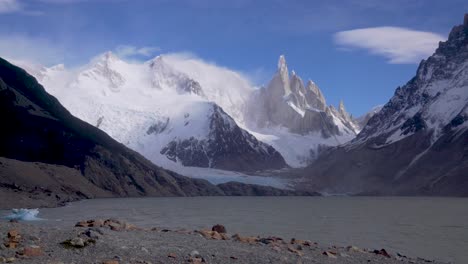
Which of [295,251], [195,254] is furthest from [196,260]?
[295,251]

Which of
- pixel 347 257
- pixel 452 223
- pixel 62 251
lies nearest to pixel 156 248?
pixel 62 251

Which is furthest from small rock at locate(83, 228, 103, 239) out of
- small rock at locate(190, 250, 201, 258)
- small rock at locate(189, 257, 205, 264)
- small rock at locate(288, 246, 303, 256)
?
small rock at locate(288, 246, 303, 256)

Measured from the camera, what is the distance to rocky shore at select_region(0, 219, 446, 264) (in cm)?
2517

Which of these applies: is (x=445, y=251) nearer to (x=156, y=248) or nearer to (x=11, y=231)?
(x=156, y=248)

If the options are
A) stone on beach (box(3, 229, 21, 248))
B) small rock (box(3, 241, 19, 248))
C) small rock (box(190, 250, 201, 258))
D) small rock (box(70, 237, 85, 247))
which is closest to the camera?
small rock (box(3, 241, 19, 248))

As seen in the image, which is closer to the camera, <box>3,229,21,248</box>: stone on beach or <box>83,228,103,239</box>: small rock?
<box>3,229,21,248</box>: stone on beach

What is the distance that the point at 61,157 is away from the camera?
613 ft

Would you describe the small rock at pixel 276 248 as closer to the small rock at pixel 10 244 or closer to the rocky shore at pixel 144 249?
the rocky shore at pixel 144 249

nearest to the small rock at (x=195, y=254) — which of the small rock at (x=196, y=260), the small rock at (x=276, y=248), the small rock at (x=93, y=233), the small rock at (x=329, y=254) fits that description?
the small rock at (x=196, y=260)

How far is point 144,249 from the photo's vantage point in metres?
27.8

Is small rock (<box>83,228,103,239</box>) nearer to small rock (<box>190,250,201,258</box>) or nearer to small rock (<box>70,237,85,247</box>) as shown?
small rock (<box>70,237,85,247</box>)

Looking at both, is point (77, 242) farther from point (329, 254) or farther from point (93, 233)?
point (329, 254)

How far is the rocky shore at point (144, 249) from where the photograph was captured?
2517cm

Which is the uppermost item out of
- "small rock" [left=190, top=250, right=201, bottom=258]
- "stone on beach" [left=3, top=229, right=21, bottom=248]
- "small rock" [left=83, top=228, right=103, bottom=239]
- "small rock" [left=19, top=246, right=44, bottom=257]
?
"small rock" [left=83, top=228, right=103, bottom=239]
